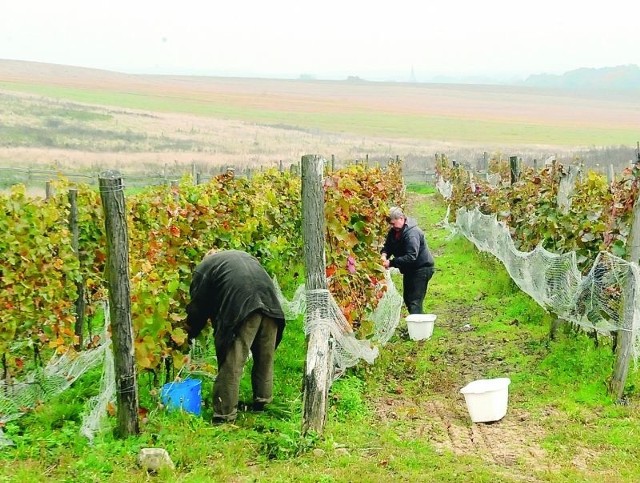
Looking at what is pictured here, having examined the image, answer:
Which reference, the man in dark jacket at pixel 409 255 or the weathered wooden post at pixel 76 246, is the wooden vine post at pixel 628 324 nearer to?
the man in dark jacket at pixel 409 255

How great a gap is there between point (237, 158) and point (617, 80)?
550 ft

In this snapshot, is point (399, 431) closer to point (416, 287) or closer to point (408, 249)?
point (408, 249)

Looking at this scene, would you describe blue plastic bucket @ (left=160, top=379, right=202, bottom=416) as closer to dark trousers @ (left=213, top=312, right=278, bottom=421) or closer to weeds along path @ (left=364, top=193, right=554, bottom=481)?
dark trousers @ (left=213, top=312, right=278, bottom=421)

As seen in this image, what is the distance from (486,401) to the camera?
18.5 ft

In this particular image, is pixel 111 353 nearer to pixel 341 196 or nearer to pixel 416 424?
pixel 416 424

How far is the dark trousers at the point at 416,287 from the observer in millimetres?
8875

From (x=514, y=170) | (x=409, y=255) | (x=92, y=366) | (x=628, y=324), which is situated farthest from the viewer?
(x=514, y=170)

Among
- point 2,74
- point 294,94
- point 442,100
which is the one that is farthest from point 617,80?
point 2,74

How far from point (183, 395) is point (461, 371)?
9.63 ft

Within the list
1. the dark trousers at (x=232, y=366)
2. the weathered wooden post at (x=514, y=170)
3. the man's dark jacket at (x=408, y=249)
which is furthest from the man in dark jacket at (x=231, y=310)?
the weathered wooden post at (x=514, y=170)

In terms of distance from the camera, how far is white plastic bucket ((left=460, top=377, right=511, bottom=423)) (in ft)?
18.4

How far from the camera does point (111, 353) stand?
17.1 feet

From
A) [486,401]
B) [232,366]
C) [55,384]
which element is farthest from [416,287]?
[55,384]

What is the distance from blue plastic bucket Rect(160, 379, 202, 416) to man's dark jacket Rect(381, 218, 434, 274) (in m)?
3.71
